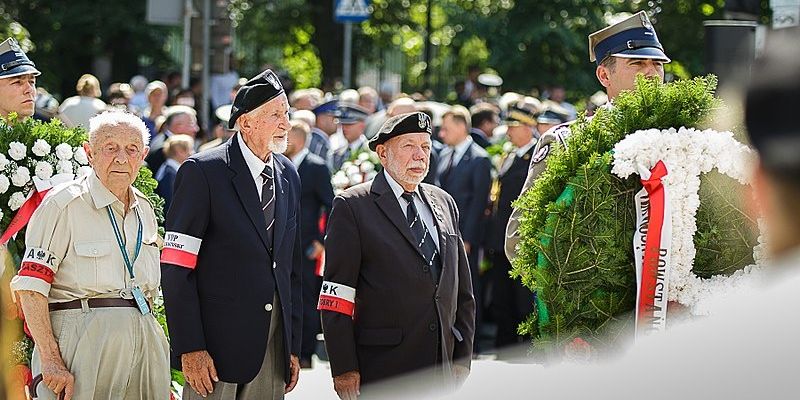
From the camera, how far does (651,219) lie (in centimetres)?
490

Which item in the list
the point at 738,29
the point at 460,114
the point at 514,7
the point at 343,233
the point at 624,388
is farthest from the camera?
the point at 514,7

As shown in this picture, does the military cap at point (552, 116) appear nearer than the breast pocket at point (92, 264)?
No

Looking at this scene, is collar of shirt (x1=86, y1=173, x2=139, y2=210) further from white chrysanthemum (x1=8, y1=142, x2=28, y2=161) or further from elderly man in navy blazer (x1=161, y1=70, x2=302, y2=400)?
white chrysanthemum (x1=8, y1=142, x2=28, y2=161)

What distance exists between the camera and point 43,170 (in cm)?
651

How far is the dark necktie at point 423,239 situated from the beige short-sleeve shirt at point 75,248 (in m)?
1.21

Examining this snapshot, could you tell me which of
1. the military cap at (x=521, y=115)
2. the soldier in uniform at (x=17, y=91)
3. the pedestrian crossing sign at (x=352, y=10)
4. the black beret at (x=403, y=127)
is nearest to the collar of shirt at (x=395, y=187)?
the black beret at (x=403, y=127)

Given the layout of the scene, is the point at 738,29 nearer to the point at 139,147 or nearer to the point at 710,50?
the point at 710,50

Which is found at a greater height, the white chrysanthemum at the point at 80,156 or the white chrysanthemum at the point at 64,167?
the white chrysanthemum at the point at 80,156

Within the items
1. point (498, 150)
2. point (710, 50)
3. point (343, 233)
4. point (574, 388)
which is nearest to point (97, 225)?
point (343, 233)

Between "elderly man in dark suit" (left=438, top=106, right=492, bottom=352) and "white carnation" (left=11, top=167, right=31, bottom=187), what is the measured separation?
18.9ft

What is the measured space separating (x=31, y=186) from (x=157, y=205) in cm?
60

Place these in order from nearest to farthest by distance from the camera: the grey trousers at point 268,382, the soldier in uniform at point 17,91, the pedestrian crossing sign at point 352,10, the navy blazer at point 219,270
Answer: the navy blazer at point 219,270 → the grey trousers at point 268,382 → the soldier in uniform at point 17,91 → the pedestrian crossing sign at point 352,10

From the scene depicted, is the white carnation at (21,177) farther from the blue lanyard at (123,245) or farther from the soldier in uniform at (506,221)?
the soldier in uniform at (506,221)

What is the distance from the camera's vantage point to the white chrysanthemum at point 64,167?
21.7 feet
